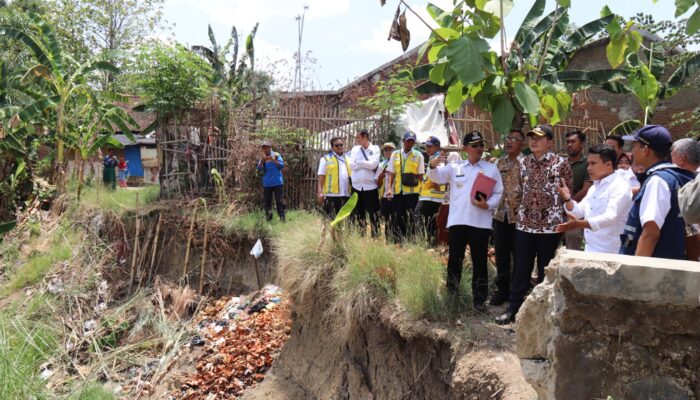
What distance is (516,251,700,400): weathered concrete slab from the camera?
2.85 m

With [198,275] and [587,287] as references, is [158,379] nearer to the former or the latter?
[198,275]

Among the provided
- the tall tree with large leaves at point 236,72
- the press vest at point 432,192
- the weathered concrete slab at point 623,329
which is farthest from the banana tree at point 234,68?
the weathered concrete slab at point 623,329

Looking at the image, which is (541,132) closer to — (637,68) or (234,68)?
(637,68)

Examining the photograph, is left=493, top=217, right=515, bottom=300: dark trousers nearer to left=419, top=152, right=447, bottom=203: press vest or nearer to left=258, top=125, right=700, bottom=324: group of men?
left=258, top=125, right=700, bottom=324: group of men

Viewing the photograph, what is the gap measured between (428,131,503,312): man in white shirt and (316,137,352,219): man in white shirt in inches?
129

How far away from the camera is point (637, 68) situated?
805cm

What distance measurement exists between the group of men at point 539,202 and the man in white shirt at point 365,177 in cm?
47

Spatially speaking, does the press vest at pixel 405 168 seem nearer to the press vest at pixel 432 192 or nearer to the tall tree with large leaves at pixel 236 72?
the press vest at pixel 432 192

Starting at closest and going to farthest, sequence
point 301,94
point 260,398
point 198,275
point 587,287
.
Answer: point 587,287 → point 260,398 → point 198,275 → point 301,94

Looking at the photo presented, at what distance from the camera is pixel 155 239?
11.5m

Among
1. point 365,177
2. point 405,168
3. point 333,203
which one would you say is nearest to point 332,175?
point 333,203

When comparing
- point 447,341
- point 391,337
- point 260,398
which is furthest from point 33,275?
point 447,341

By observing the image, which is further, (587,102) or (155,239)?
(587,102)

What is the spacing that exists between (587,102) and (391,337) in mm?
9106
